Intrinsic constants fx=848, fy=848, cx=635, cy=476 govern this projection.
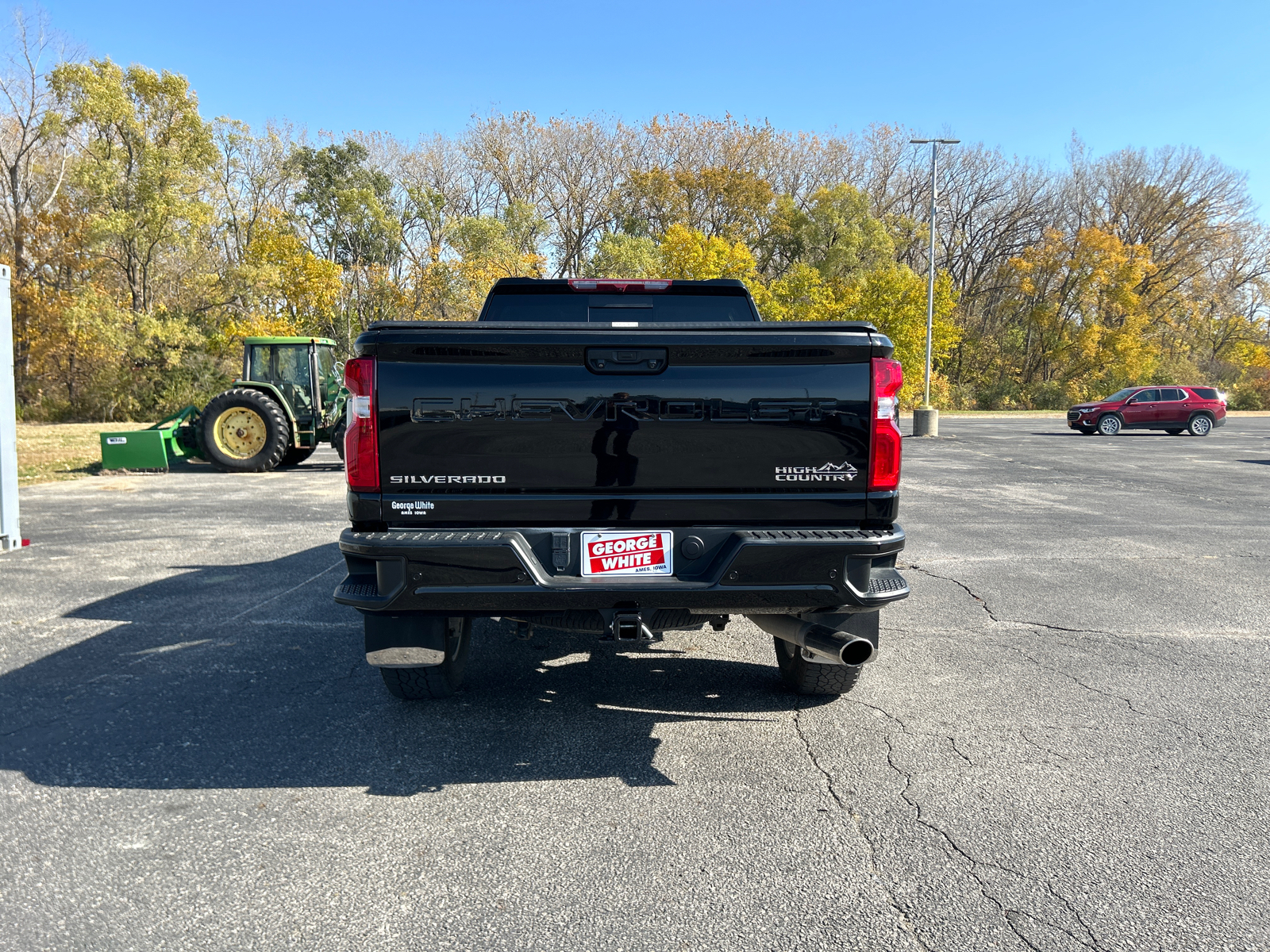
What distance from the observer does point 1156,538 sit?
9195 millimetres

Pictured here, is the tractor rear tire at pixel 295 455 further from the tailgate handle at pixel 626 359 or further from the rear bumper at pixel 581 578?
the tailgate handle at pixel 626 359

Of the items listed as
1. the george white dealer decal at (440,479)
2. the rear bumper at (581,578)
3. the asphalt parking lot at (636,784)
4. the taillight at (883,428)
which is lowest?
the asphalt parking lot at (636,784)

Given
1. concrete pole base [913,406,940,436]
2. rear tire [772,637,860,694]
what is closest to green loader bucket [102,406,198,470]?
rear tire [772,637,860,694]

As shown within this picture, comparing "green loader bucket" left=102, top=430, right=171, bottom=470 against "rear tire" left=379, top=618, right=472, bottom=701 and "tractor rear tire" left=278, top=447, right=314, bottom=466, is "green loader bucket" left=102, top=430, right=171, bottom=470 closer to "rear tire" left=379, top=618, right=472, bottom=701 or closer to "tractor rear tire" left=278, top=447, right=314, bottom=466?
"tractor rear tire" left=278, top=447, right=314, bottom=466

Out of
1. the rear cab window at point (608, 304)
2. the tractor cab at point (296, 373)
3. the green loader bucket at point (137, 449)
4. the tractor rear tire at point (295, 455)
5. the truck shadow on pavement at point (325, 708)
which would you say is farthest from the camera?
the tractor rear tire at point (295, 455)

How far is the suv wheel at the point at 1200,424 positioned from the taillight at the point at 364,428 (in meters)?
30.6

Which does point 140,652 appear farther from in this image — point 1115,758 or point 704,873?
point 1115,758

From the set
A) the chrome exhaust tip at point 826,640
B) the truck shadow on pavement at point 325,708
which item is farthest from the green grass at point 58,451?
the chrome exhaust tip at point 826,640

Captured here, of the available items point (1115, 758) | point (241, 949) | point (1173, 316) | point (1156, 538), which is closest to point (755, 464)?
point (1115, 758)

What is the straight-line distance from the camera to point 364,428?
130 inches

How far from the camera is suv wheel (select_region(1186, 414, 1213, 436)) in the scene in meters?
27.3

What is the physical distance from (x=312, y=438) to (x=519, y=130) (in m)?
40.7

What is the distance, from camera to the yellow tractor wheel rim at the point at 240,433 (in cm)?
1526

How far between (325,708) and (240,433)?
1253 centimetres
